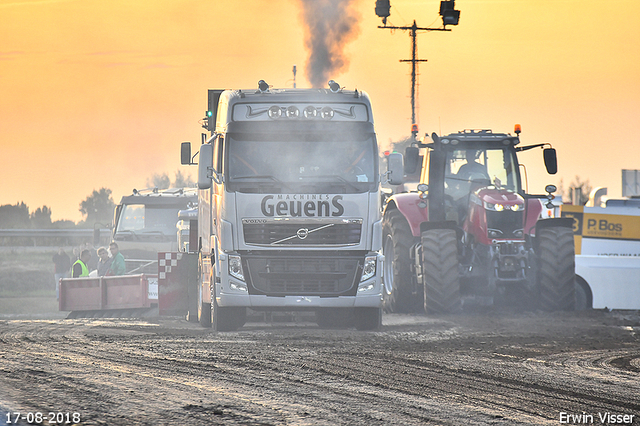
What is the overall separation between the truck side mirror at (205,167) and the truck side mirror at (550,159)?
6.34 meters

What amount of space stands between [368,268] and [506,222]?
4.20 meters

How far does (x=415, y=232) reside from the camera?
56.6 feet

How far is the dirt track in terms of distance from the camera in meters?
7.09

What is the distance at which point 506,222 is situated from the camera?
52.9ft

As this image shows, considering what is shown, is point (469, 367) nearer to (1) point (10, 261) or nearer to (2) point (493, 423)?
(2) point (493, 423)

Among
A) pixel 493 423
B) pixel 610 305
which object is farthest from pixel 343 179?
pixel 610 305

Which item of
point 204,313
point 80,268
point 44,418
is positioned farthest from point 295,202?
point 80,268

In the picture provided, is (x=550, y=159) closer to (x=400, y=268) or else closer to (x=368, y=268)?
(x=400, y=268)

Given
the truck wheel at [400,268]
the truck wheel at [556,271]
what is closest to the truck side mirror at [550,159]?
the truck wheel at [556,271]

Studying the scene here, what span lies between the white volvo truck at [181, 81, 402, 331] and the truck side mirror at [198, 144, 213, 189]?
15 millimetres

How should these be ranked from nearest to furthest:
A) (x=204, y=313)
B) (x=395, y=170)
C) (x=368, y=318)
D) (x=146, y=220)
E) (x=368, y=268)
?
(x=368, y=268) → (x=395, y=170) → (x=368, y=318) → (x=204, y=313) → (x=146, y=220)

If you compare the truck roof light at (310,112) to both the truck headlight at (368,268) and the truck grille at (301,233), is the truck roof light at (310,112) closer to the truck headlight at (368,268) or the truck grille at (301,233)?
the truck grille at (301,233)

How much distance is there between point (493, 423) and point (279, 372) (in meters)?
2.90

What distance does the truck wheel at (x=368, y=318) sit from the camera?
13.7m
